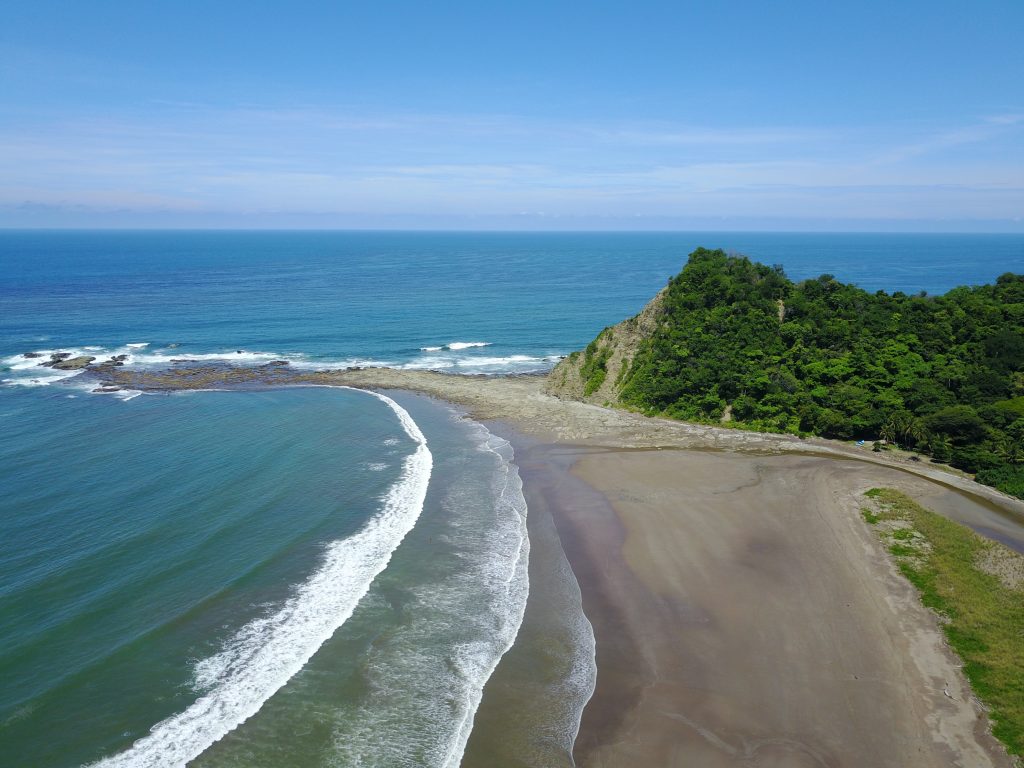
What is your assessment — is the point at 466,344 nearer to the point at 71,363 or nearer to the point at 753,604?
the point at 71,363

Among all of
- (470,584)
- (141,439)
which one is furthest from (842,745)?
(141,439)

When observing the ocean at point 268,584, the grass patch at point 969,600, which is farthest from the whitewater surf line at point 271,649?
the grass patch at point 969,600

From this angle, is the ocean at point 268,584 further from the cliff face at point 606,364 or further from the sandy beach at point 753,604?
the cliff face at point 606,364

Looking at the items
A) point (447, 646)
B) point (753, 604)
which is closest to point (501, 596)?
point (447, 646)

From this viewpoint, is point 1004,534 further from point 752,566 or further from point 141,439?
point 141,439

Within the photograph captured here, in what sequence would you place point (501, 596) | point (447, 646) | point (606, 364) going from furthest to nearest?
1. point (606, 364)
2. point (501, 596)
3. point (447, 646)
